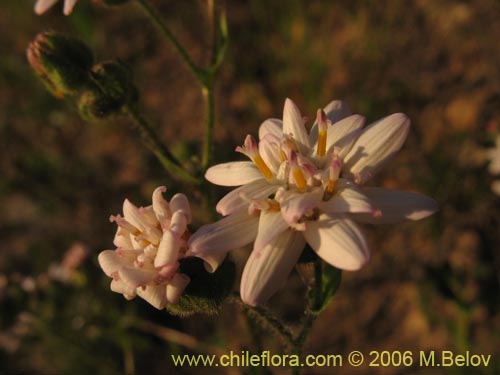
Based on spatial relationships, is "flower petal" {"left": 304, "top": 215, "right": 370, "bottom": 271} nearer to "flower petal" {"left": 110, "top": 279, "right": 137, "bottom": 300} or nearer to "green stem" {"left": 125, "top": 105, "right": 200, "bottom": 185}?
"flower petal" {"left": 110, "top": 279, "right": 137, "bottom": 300}

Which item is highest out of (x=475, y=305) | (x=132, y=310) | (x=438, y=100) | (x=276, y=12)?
(x=276, y=12)

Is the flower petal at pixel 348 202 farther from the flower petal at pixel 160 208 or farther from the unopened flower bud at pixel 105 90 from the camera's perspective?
the unopened flower bud at pixel 105 90

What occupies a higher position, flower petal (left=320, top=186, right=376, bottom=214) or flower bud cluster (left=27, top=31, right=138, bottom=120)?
flower bud cluster (left=27, top=31, right=138, bottom=120)

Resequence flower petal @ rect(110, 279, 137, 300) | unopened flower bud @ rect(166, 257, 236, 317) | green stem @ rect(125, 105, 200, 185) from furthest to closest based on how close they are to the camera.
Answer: green stem @ rect(125, 105, 200, 185) → unopened flower bud @ rect(166, 257, 236, 317) → flower petal @ rect(110, 279, 137, 300)

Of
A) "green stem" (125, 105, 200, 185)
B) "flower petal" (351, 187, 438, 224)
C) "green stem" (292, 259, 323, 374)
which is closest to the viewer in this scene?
"flower petal" (351, 187, 438, 224)

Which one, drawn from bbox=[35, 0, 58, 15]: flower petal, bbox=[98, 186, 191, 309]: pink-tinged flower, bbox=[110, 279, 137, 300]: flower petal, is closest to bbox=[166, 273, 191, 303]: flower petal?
bbox=[98, 186, 191, 309]: pink-tinged flower

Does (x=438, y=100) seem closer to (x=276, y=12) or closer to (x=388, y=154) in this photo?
(x=276, y=12)

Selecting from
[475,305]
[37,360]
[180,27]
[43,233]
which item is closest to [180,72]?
[180,27]

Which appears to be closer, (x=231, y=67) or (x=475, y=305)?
(x=475, y=305)

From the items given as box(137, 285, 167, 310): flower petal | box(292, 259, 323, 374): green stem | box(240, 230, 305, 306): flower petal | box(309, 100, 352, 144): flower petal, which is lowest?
box(292, 259, 323, 374): green stem
